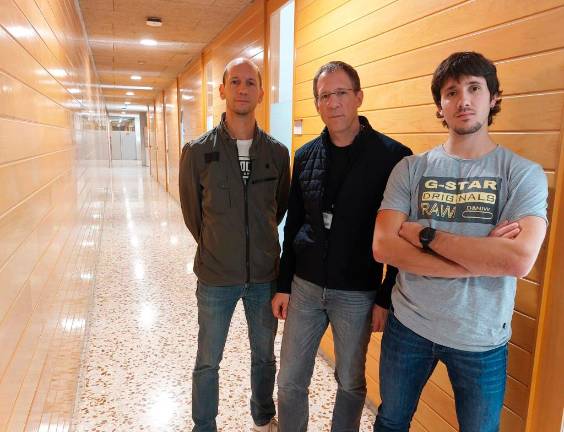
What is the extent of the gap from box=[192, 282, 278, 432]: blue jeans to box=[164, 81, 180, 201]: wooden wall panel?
26.2 feet

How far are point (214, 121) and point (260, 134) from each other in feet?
14.8

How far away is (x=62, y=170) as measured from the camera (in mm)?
2318

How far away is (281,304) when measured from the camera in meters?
1.83

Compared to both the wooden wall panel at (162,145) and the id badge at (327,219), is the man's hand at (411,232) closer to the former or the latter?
the id badge at (327,219)

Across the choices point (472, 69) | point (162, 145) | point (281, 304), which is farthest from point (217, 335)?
point (162, 145)

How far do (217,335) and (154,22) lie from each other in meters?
4.25

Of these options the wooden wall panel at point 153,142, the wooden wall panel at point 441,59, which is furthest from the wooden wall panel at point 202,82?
the wooden wall panel at point 153,142

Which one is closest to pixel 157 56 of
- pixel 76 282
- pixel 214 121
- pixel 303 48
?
pixel 214 121

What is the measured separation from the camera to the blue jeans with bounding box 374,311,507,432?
4.17ft

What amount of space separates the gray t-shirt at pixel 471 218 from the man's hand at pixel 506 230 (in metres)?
0.03

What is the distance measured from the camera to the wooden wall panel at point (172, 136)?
9.94 meters

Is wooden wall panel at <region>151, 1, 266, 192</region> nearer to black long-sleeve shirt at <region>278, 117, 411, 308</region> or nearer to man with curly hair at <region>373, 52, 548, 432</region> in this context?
black long-sleeve shirt at <region>278, 117, 411, 308</region>

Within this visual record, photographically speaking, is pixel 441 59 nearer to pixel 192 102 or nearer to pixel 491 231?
pixel 491 231

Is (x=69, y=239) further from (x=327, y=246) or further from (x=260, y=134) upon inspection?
(x=327, y=246)
